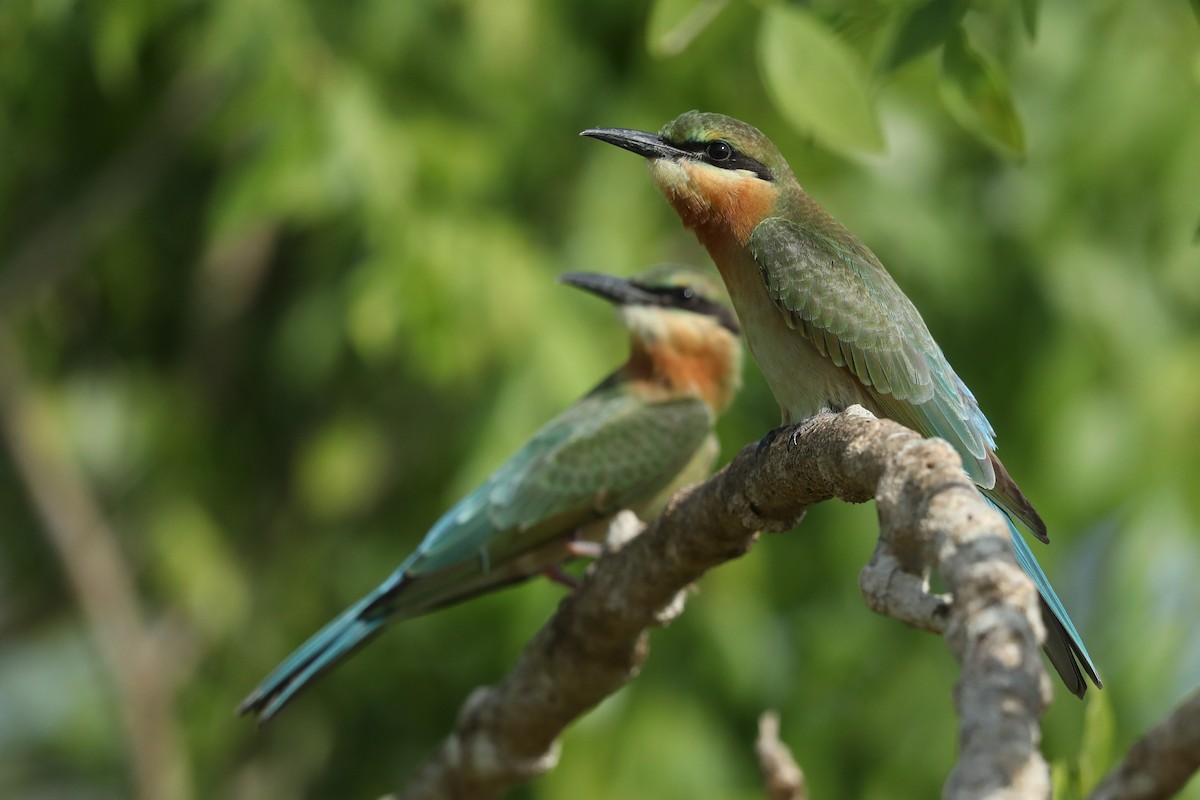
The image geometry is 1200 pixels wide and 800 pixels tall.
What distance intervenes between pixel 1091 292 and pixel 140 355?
298 cm

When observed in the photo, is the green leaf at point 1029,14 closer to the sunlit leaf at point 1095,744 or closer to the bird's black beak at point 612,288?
the sunlit leaf at point 1095,744

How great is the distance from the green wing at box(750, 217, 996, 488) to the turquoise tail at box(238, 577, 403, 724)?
1.14 meters

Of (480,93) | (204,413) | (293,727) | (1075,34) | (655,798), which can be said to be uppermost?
(480,93)

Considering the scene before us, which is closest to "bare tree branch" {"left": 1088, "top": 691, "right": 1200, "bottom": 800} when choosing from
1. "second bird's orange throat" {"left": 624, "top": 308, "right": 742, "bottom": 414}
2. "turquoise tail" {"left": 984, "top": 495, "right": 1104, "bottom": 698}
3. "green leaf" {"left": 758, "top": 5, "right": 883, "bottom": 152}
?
"turquoise tail" {"left": 984, "top": 495, "right": 1104, "bottom": 698}

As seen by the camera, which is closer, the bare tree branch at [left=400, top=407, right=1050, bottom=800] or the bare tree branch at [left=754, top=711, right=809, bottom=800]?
the bare tree branch at [left=400, top=407, right=1050, bottom=800]

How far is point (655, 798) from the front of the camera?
377cm

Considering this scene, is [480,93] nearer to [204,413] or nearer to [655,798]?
[204,413]

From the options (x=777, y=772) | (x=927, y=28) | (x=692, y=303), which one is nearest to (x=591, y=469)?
(x=692, y=303)

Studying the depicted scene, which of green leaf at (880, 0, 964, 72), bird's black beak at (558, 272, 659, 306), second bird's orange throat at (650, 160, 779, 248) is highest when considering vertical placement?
green leaf at (880, 0, 964, 72)

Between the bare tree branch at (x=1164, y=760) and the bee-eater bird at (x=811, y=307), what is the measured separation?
110 centimetres

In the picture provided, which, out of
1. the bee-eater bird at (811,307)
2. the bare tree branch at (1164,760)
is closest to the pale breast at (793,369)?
the bee-eater bird at (811,307)

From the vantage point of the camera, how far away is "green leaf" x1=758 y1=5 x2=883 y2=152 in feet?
6.04

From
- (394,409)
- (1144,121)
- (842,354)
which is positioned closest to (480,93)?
(394,409)

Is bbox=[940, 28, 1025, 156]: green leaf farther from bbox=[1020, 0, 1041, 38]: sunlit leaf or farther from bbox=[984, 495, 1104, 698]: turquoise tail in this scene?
bbox=[984, 495, 1104, 698]: turquoise tail
